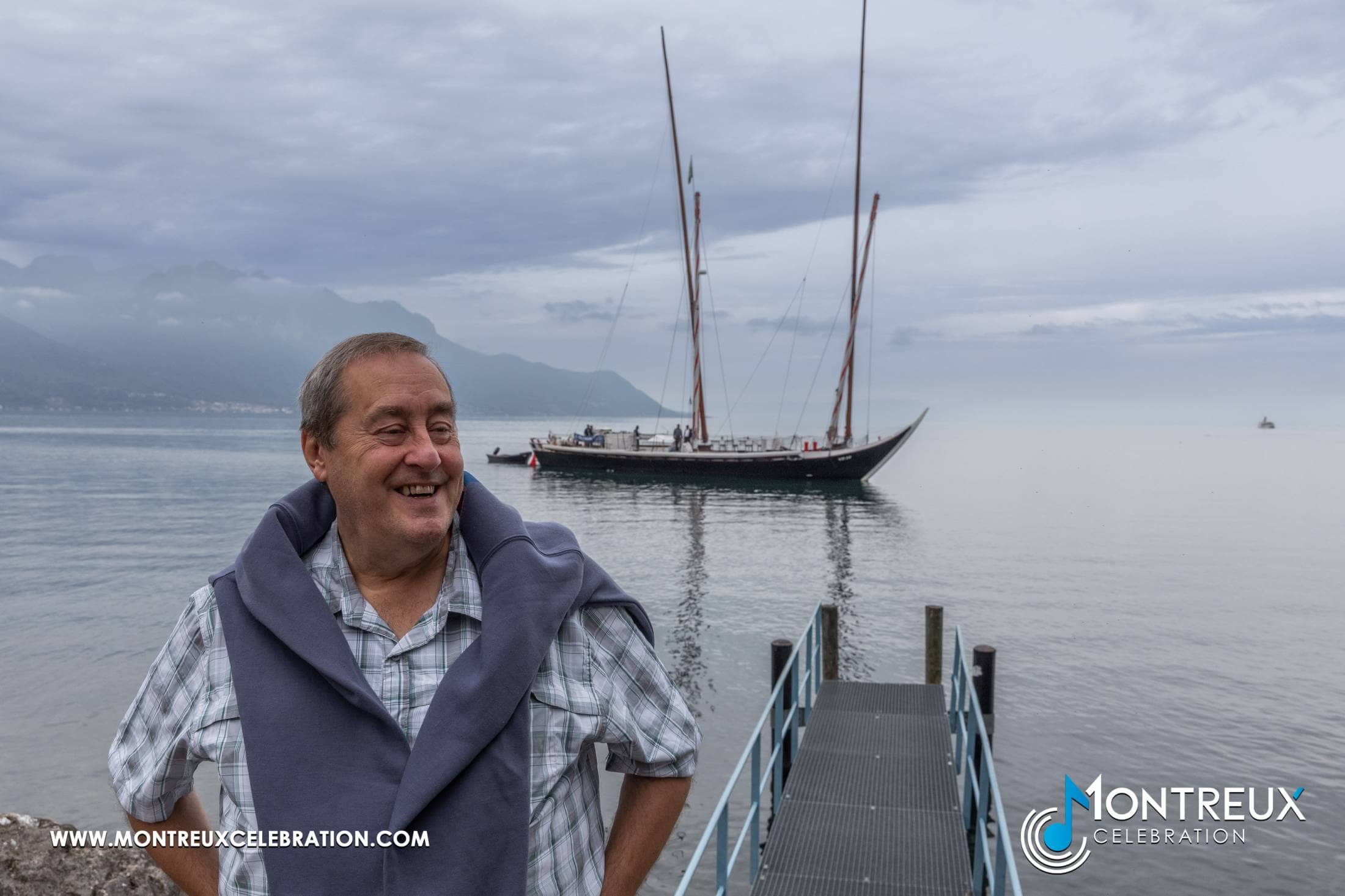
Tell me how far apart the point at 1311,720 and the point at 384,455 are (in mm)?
16624

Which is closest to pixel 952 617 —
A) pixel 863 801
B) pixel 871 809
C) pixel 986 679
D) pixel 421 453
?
pixel 986 679

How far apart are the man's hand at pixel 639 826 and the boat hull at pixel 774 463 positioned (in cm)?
5590

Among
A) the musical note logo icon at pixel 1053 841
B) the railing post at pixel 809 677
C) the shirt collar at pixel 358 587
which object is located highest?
the shirt collar at pixel 358 587

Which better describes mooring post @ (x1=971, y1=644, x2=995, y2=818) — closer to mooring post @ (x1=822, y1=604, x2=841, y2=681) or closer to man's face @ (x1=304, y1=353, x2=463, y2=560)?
mooring post @ (x1=822, y1=604, x2=841, y2=681)

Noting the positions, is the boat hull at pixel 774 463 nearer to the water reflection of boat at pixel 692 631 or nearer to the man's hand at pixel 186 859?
the water reflection of boat at pixel 692 631

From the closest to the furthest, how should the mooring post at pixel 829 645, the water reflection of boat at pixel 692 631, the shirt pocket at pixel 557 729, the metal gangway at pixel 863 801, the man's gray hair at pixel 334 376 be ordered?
the shirt pocket at pixel 557 729
the man's gray hair at pixel 334 376
the metal gangway at pixel 863 801
the mooring post at pixel 829 645
the water reflection of boat at pixel 692 631

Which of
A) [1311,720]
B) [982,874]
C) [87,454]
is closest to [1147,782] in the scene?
[1311,720]

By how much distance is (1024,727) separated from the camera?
13.9m

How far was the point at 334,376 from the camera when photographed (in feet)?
6.77

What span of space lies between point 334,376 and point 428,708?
0.70m

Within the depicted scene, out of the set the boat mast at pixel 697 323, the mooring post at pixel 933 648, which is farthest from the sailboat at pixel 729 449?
the mooring post at pixel 933 648

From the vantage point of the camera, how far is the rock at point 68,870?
5.70 meters

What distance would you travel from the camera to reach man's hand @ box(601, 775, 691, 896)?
2135mm

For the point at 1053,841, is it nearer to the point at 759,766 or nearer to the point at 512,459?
the point at 759,766
